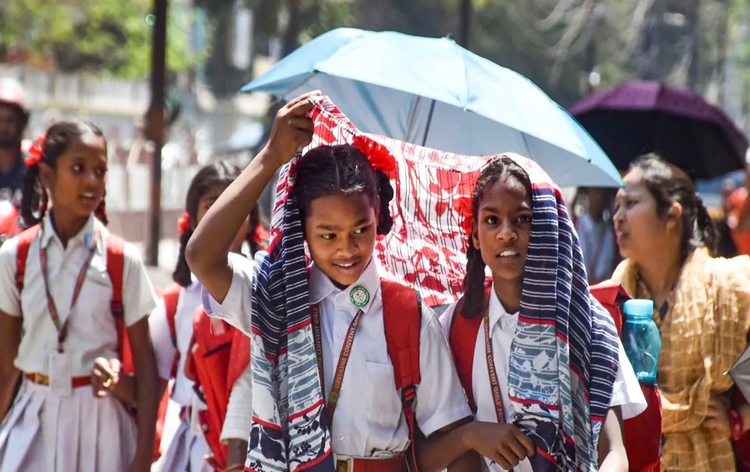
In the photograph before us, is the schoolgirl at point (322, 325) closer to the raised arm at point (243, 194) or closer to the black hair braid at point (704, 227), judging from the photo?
the raised arm at point (243, 194)

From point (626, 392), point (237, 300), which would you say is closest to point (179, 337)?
point (237, 300)

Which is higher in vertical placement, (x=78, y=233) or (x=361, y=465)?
(x=78, y=233)

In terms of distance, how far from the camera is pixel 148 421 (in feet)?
13.9

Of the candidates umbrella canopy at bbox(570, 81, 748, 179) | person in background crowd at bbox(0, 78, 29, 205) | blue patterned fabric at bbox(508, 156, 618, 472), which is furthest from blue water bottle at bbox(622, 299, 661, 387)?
umbrella canopy at bbox(570, 81, 748, 179)

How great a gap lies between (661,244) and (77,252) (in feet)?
7.03

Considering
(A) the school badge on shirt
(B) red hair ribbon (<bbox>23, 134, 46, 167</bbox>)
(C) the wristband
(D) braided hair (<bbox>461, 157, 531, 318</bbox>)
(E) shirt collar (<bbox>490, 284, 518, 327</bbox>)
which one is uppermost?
(B) red hair ribbon (<bbox>23, 134, 46, 167</bbox>)

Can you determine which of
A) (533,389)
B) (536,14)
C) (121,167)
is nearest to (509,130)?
(533,389)

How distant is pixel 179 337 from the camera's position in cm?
439

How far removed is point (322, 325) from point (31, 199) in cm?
186

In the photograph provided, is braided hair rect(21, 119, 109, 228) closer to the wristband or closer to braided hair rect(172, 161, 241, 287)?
braided hair rect(172, 161, 241, 287)

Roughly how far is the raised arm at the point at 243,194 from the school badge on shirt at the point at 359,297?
0.36 meters

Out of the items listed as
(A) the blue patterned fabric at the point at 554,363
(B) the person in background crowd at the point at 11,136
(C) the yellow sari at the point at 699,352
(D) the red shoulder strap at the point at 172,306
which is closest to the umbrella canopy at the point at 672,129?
(B) the person in background crowd at the point at 11,136

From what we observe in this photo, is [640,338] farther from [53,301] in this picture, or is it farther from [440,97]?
[53,301]

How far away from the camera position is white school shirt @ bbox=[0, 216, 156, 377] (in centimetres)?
418
